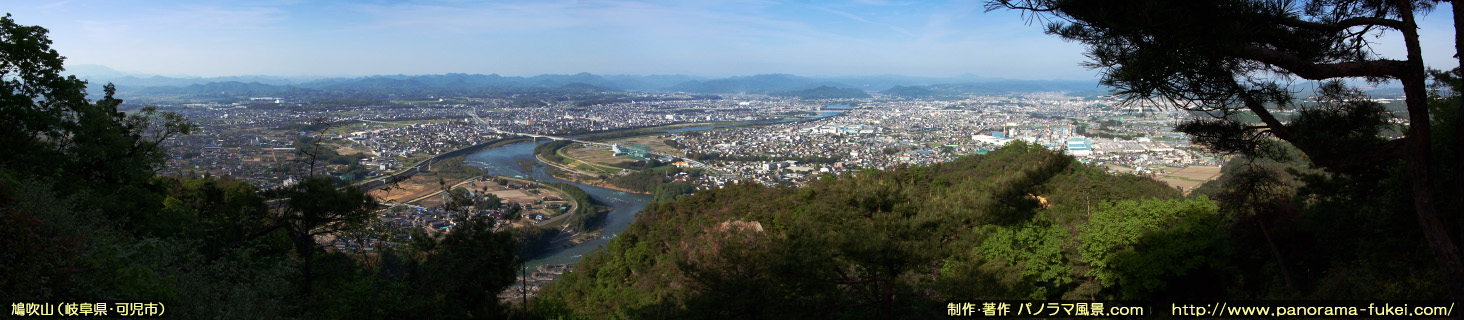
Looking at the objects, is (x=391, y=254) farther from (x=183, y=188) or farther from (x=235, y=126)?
(x=235, y=126)

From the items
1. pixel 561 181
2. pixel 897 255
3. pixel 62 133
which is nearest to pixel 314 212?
pixel 62 133

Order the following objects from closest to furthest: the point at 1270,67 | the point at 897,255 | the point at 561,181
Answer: the point at 1270,67, the point at 897,255, the point at 561,181

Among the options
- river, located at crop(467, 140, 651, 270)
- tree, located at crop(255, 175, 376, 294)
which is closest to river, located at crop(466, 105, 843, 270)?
river, located at crop(467, 140, 651, 270)

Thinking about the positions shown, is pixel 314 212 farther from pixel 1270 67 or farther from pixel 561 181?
pixel 561 181

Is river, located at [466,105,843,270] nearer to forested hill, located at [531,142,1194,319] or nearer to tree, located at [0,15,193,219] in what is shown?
→ forested hill, located at [531,142,1194,319]

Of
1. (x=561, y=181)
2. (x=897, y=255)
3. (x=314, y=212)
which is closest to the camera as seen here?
(x=897, y=255)

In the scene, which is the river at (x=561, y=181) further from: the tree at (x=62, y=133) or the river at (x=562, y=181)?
the tree at (x=62, y=133)
